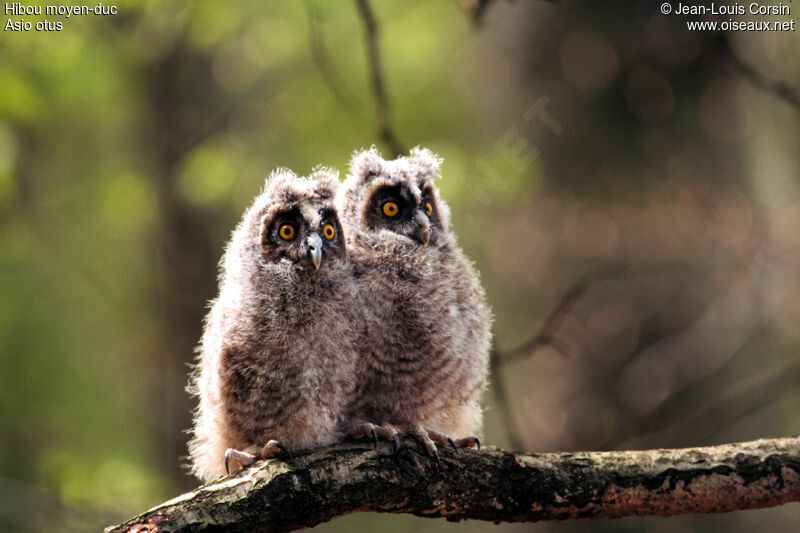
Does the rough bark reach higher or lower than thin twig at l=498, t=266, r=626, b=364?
lower

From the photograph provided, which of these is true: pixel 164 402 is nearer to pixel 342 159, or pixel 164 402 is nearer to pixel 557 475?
pixel 342 159

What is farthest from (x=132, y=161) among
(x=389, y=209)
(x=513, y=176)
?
(x=389, y=209)

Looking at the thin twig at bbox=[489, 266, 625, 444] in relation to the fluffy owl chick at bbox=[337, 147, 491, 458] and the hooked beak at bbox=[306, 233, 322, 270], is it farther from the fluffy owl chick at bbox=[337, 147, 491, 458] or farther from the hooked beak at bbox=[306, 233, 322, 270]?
the hooked beak at bbox=[306, 233, 322, 270]

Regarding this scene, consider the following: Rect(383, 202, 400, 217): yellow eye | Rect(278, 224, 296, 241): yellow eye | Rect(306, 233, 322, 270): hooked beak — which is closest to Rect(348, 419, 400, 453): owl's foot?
Rect(306, 233, 322, 270): hooked beak

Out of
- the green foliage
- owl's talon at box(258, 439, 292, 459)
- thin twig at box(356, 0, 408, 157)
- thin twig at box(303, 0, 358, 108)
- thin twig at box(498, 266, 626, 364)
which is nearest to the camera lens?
owl's talon at box(258, 439, 292, 459)

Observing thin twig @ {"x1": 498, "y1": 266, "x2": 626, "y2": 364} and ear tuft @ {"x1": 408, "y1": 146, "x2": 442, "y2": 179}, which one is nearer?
ear tuft @ {"x1": 408, "y1": 146, "x2": 442, "y2": 179}

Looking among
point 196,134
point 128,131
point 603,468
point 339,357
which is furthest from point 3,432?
point 603,468
